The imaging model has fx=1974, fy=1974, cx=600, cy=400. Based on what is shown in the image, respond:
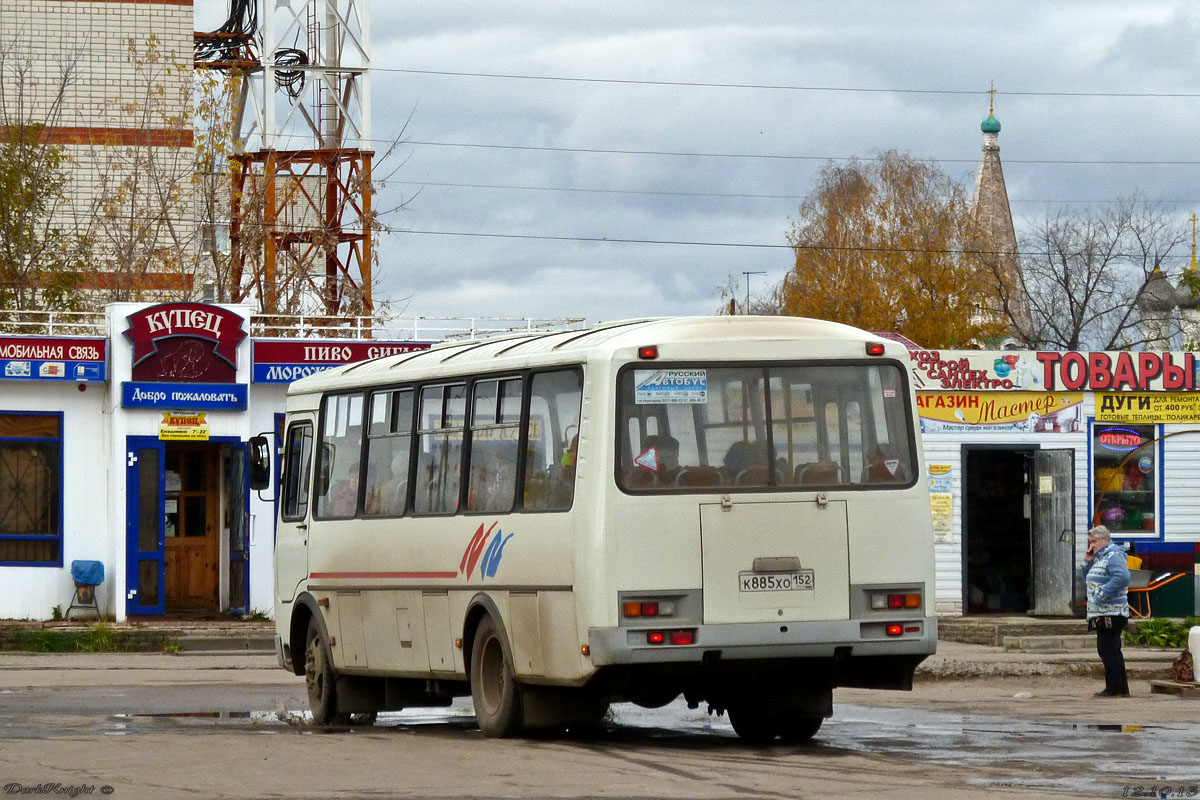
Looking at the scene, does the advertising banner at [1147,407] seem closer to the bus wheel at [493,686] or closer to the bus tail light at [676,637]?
the bus wheel at [493,686]

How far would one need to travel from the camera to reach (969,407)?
27.8 metres

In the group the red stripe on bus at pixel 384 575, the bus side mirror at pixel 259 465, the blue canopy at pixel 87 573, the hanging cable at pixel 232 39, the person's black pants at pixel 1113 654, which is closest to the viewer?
the red stripe on bus at pixel 384 575

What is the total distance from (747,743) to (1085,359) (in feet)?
51.4

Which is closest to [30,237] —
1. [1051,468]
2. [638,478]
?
[1051,468]

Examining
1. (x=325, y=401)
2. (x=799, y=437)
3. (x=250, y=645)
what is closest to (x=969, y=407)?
(x=250, y=645)

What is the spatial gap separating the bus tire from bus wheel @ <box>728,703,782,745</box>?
3.60m

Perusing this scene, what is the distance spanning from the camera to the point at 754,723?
14367 millimetres

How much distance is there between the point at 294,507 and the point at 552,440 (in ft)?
14.9

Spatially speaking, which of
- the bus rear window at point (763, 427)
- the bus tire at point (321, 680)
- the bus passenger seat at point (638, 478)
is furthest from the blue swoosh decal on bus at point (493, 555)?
the bus tire at point (321, 680)

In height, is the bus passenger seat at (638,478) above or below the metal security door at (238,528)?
above

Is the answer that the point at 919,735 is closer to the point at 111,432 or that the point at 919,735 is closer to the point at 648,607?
the point at 648,607

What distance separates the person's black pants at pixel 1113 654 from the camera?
18.5 meters

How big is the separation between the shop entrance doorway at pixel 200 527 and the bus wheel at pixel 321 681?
38.0 feet

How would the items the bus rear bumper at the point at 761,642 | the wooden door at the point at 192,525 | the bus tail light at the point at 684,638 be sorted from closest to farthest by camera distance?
1. the bus rear bumper at the point at 761,642
2. the bus tail light at the point at 684,638
3. the wooden door at the point at 192,525
